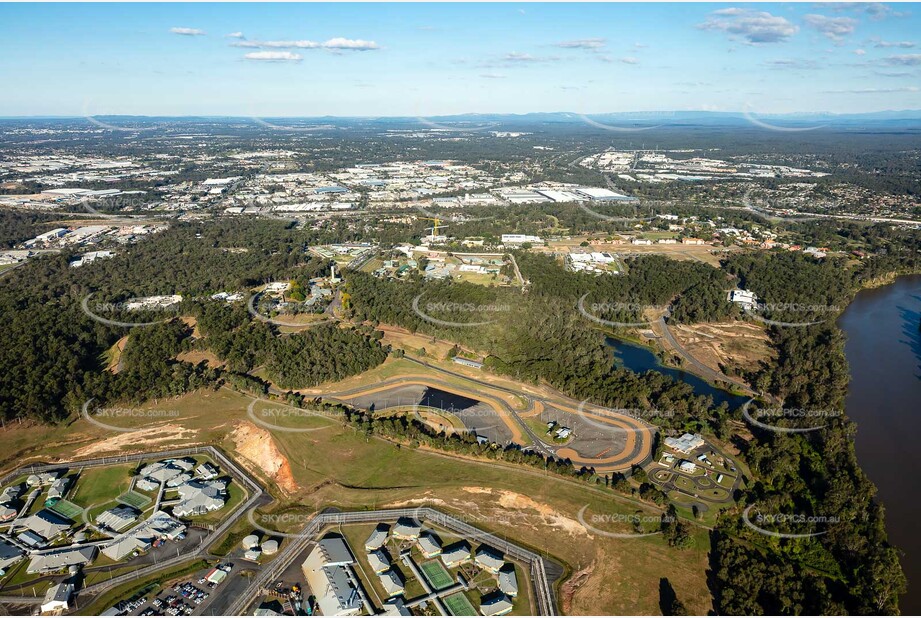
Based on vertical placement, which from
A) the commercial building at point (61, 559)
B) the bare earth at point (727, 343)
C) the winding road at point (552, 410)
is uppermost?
the bare earth at point (727, 343)

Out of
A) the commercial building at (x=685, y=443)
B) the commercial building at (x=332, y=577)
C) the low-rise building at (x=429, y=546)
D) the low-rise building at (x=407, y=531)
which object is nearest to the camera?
the commercial building at (x=332, y=577)

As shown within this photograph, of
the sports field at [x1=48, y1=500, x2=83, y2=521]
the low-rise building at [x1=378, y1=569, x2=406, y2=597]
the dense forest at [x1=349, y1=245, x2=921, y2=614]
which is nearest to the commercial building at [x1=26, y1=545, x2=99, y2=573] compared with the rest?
the sports field at [x1=48, y1=500, x2=83, y2=521]

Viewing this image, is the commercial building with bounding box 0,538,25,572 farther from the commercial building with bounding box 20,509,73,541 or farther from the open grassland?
the open grassland

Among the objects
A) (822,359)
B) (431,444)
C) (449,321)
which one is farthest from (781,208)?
(431,444)

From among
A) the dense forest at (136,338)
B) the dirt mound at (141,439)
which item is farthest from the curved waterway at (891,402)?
the dirt mound at (141,439)

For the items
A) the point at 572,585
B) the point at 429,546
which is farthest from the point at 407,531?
the point at 572,585

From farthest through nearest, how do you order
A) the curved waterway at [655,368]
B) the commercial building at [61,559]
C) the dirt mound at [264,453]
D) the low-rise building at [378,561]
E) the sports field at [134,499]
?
1. the curved waterway at [655,368]
2. the dirt mound at [264,453]
3. the sports field at [134,499]
4. the low-rise building at [378,561]
5. the commercial building at [61,559]

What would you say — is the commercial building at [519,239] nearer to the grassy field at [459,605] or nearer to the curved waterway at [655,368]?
the curved waterway at [655,368]
